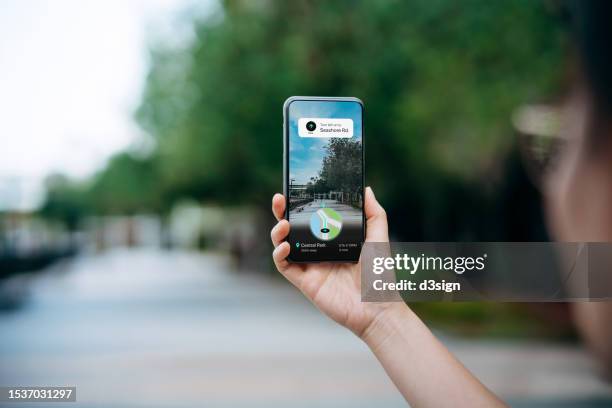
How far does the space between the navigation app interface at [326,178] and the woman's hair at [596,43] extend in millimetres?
4999

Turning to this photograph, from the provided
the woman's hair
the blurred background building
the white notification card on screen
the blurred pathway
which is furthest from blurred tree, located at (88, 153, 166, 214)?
the white notification card on screen

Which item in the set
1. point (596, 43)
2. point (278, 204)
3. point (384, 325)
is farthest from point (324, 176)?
point (596, 43)

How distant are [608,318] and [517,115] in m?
5.65

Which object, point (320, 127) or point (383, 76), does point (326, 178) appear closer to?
point (320, 127)

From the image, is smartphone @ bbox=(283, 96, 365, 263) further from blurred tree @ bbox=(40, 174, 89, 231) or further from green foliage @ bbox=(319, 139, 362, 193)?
blurred tree @ bbox=(40, 174, 89, 231)

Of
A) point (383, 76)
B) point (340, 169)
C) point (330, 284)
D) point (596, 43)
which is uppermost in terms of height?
point (383, 76)

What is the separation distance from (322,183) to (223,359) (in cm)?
700

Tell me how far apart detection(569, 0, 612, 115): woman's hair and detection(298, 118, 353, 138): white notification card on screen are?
5.01 metres

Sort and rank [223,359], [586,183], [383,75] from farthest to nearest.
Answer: [383,75]
[223,359]
[586,183]

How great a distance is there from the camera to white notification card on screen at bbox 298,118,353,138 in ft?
7.08

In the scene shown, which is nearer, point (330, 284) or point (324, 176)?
point (330, 284)

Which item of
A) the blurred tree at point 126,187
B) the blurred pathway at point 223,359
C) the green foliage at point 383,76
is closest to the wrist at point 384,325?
the blurred pathway at point 223,359

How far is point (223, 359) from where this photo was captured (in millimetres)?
8734

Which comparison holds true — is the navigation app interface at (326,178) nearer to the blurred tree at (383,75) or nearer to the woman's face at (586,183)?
the woman's face at (586,183)
